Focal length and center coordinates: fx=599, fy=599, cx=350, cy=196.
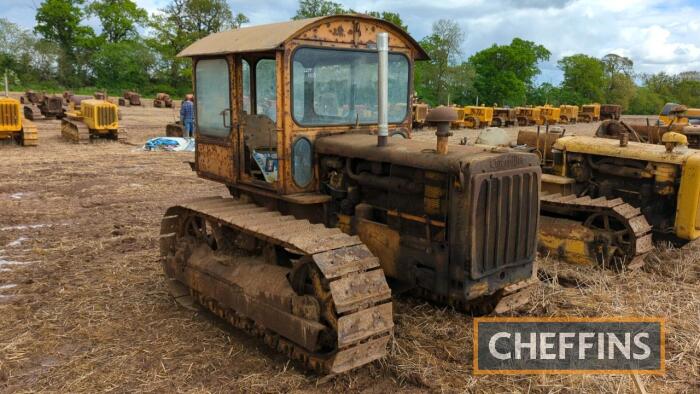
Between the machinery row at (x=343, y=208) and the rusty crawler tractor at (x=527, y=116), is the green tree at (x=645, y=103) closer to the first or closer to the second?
the rusty crawler tractor at (x=527, y=116)

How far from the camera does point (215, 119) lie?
6.35 m

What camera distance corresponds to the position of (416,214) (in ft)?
16.3

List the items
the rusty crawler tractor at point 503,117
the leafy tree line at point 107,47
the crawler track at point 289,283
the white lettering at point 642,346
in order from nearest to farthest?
the crawler track at point 289,283 < the white lettering at point 642,346 < the rusty crawler tractor at point 503,117 < the leafy tree line at point 107,47

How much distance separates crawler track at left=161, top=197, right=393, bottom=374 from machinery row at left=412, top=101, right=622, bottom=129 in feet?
74.7

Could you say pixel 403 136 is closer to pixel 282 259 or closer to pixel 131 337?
pixel 282 259

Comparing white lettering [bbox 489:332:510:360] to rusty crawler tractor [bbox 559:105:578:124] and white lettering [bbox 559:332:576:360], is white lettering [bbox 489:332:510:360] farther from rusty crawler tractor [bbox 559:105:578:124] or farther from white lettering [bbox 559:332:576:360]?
rusty crawler tractor [bbox 559:105:578:124]

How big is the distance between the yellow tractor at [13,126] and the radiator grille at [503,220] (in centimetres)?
1849

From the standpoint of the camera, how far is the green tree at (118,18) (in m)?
66.7

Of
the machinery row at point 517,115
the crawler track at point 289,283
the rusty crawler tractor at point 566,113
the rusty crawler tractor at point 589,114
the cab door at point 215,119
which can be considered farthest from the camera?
the rusty crawler tractor at point 589,114

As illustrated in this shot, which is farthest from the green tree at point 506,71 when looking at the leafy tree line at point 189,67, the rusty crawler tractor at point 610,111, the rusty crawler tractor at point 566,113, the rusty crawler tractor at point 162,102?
the rusty crawler tractor at point 162,102

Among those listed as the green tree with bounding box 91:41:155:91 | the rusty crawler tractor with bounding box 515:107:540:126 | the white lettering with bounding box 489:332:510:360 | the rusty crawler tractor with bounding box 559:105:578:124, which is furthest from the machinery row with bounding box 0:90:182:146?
the green tree with bounding box 91:41:155:91

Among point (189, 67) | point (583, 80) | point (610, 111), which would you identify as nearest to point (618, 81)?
point (583, 80)

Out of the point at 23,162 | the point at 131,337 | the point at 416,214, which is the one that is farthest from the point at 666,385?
the point at 23,162

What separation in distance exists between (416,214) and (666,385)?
231 centimetres
